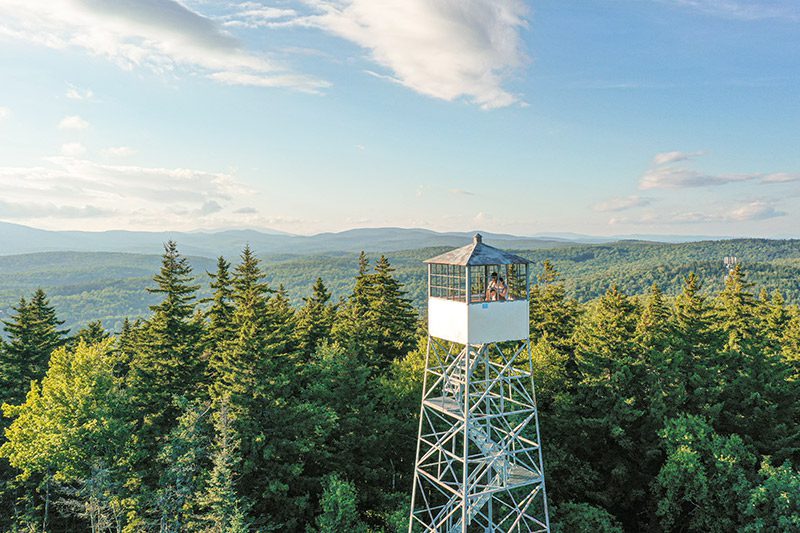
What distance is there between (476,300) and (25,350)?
28.3 m

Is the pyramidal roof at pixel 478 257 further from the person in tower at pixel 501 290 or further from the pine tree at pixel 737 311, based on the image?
Answer: the pine tree at pixel 737 311

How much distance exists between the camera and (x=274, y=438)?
23.7 m

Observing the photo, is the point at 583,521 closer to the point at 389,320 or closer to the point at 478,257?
the point at 478,257

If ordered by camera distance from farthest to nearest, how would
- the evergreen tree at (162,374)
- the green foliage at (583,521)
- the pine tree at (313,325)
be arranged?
the pine tree at (313,325) → the evergreen tree at (162,374) → the green foliage at (583,521)

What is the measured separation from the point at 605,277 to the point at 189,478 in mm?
166487

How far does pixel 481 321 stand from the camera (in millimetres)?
17906

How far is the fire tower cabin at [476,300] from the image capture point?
58.5 ft

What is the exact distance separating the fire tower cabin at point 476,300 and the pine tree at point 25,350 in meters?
25.4

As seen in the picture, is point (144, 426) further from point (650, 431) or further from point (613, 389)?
point (650, 431)

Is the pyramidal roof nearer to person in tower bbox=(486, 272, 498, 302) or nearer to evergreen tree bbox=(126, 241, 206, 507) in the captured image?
person in tower bbox=(486, 272, 498, 302)

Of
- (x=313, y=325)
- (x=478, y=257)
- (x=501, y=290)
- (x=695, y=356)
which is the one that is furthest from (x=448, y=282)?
(x=695, y=356)

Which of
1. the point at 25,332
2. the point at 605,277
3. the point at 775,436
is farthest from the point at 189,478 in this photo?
the point at 605,277

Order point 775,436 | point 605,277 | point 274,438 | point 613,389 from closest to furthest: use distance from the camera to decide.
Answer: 1. point 274,438
2. point 613,389
3. point 775,436
4. point 605,277

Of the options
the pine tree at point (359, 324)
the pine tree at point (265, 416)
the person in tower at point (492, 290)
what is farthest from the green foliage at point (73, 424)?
the person in tower at point (492, 290)
